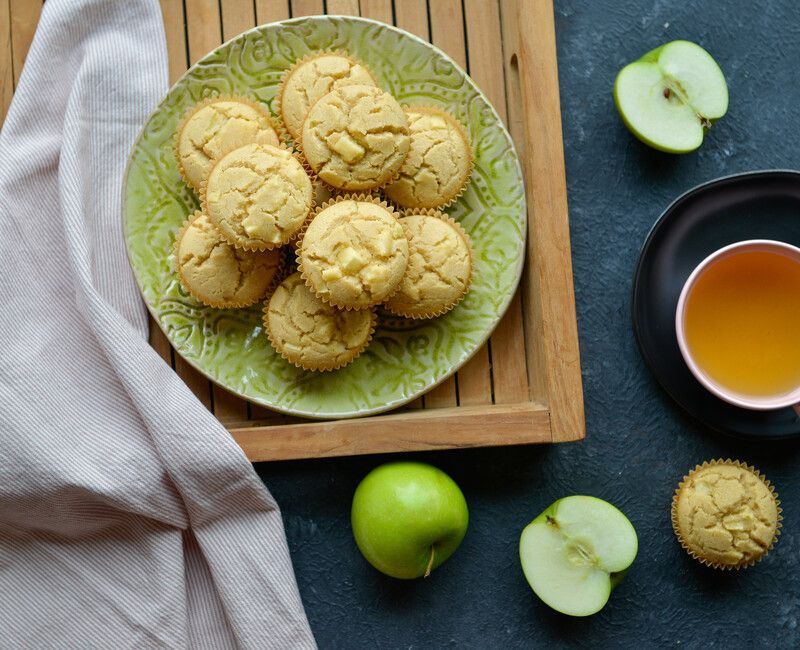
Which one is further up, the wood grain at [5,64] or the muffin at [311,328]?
the wood grain at [5,64]

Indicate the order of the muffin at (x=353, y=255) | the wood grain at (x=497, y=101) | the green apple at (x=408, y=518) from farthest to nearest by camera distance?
the wood grain at (x=497, y=101) < the green apple at (x=408, y=518) < the muffin at (x=353, y=255)

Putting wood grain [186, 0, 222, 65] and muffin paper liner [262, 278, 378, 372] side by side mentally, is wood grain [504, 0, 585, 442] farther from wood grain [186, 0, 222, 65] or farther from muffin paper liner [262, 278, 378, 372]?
wood grain [186, 0, 222, 65]

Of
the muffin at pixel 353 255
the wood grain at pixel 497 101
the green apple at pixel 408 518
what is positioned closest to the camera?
the muffin at pixel 353 255

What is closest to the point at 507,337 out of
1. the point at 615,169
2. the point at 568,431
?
the point at 568,431

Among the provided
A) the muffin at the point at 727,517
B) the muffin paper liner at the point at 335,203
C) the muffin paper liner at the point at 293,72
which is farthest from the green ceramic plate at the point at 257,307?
the muffin at the point at 727,517

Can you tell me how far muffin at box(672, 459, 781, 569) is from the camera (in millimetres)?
1201

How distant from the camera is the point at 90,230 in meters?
1.22

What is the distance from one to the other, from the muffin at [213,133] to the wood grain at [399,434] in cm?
40

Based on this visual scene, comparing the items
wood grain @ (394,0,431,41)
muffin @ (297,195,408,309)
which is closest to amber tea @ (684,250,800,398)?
muffin @ (297,195,408,309)

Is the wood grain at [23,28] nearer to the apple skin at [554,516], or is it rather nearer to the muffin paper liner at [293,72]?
the muffin paper liner at [293,72]

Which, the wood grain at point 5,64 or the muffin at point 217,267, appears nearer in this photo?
the muffin at point 217,267

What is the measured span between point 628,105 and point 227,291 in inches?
27.6

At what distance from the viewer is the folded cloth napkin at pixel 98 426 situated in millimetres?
1173

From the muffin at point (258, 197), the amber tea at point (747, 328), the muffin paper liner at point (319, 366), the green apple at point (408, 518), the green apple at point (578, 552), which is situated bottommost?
the green apple at point (578, 552)
